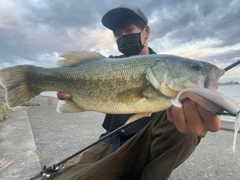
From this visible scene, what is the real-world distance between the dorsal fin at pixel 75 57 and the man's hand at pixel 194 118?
2.97 ft

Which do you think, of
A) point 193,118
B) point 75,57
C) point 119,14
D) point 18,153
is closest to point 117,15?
point 119,14

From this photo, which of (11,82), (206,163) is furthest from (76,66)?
(206,163)

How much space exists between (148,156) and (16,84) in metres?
1.43

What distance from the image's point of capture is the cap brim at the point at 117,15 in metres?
2.52

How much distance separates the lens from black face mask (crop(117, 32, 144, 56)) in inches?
98.0

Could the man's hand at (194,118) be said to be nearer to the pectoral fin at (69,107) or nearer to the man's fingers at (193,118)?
the man's fingers at (193,118)

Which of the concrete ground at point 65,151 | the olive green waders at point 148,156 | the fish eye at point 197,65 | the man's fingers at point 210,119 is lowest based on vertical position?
the concrete ground at point 65,151

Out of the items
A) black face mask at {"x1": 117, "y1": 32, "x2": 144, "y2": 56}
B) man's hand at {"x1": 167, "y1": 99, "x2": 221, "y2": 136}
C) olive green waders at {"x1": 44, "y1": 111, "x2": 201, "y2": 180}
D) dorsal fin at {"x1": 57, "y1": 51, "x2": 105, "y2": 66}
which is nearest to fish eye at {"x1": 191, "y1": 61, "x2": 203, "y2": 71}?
→ man's hand at {"x1": 167, "y1": 99, "x2": 221, "y2": 136}

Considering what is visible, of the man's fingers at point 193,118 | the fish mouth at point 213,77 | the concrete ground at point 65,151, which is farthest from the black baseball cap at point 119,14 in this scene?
the concrete ground at point 65,151

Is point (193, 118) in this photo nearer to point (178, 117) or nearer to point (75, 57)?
point (178, 117)

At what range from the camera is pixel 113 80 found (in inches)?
62.9

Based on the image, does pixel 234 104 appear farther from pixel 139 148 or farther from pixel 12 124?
pixel 12 124

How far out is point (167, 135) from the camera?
1.71m

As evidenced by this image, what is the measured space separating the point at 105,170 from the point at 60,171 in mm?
585
